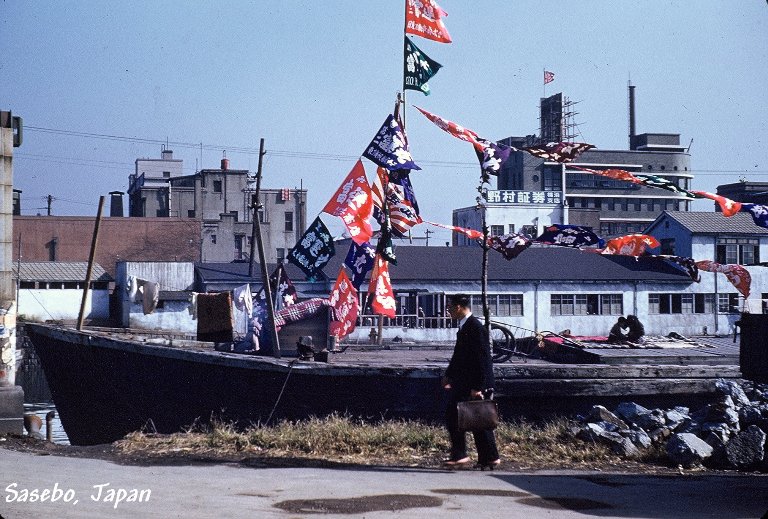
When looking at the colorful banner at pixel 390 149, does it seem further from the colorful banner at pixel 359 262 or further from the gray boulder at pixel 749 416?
the gray boulder at pixel 749 416

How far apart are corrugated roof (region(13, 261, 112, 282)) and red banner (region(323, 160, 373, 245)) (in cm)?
3666

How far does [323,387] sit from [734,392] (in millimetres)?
6078

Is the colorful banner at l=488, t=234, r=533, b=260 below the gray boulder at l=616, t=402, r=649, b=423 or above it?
above

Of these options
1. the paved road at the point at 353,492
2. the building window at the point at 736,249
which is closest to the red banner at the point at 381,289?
the paved road at the point at 353,492

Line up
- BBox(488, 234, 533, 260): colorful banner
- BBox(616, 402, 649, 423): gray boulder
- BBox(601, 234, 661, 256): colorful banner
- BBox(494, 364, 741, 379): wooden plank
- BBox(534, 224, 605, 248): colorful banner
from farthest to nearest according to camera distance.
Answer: BBox(601, 234, 661, 256): colorful banner → BBox(488, 234, 533, 260): colorful banner → BBox(534, 224, 605, 248): colorful banner → BBox(494, 364, 741, 379): wooden plank → BBox(616, 402, 649, 423): gray boulder

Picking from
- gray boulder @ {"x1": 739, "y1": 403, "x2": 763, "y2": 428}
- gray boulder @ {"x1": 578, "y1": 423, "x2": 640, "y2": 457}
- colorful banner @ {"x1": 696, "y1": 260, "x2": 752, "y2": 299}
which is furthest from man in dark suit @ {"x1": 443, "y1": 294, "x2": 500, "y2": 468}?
colorful banner @ {"x1": 696, "y1": 260, "x2": 752, "y2": 299}

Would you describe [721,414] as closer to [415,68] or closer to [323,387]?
[323,387]

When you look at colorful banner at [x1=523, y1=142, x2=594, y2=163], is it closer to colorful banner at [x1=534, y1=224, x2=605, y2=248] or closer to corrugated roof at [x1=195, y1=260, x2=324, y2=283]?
colorful banner at [x1=534, y1=224, x2=605, y2=248]

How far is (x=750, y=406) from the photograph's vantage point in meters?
11.8

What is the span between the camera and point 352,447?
10.0 metres

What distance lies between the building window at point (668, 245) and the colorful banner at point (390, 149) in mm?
35910

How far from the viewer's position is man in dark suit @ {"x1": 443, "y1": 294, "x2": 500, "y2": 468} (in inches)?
362

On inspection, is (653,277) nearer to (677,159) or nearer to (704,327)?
(704,327)

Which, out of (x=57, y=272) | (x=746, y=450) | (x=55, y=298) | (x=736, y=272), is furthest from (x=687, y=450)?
(x=57, y=272)
